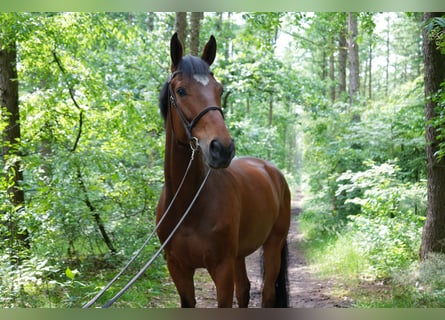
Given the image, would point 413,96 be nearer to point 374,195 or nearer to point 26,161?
point 374,195

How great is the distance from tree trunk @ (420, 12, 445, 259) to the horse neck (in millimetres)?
2645

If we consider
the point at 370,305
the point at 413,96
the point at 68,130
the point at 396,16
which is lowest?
the point at 370,305

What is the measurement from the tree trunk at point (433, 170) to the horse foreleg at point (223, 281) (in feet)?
8.59

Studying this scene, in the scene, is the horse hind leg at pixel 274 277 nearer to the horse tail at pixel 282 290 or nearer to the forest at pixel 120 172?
→ the horse tail at pixel 282 290

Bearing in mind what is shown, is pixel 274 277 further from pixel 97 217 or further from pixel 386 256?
pixel 97 217

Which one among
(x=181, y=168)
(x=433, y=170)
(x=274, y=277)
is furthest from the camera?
(x=433, y=170)

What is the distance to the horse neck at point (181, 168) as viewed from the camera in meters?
2.47

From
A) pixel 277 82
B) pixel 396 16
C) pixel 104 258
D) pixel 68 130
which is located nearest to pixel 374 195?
pixel 277 82

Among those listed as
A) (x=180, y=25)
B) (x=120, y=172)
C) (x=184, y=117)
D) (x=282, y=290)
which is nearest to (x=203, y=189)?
(x=184, y=117)

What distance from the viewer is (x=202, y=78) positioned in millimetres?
2266

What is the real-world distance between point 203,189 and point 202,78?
0.64 metres

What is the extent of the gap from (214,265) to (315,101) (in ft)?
19.2

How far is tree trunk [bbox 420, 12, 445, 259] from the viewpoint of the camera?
4137 mm

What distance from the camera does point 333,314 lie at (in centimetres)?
204
